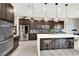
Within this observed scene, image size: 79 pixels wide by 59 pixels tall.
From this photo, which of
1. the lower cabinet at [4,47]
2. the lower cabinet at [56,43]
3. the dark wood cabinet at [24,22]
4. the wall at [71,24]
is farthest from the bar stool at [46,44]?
the lower cabinet at [4,47]

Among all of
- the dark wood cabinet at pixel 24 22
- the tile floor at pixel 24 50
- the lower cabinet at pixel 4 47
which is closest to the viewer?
the lower cabinet at pixel 4 47

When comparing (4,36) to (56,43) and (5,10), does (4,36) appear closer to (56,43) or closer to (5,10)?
(5,10)

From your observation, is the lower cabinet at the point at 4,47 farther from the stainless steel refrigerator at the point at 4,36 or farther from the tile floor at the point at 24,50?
the tile floor at the point at 24,50

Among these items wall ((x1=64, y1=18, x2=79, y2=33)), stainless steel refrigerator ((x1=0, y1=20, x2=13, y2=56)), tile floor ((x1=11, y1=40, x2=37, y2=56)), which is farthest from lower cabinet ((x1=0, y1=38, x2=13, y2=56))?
wall ((x1=64, y1=18, x2=79, y2=33))

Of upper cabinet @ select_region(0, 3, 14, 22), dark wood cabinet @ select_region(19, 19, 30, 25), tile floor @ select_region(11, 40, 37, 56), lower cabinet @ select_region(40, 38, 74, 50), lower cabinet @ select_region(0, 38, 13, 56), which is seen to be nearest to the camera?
upper cabinet @ select_region(0, 3, 14, 22)

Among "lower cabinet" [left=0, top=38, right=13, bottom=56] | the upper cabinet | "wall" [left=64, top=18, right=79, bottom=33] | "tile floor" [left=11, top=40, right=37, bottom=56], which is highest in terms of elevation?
the upper cabinet

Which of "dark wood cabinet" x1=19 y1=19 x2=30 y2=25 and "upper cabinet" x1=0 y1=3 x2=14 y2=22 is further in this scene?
"dark wood cabinet" x1=19 y1=19 x2=30 y2=25

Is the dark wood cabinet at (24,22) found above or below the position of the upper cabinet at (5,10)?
below

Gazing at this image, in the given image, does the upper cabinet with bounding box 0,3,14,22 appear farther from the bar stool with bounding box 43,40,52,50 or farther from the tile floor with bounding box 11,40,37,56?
the bar stool with bounding box 43,40,52,50

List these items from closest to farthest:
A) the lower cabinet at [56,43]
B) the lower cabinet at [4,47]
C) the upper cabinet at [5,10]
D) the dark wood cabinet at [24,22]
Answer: the upper cabinet at [5,10], the lower cabinet at [4,47], the dark wood cabinet at [24,22], the lower cabinet at [56,43]

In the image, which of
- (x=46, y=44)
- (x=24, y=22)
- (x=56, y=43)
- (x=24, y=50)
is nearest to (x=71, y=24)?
(x=56, y=43)

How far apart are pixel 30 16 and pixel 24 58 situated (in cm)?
264

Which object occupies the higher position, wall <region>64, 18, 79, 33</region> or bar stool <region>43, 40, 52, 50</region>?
wall <region>64, 18, 79, 33</region>

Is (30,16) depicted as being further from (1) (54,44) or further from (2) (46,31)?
(1) (54,44)
